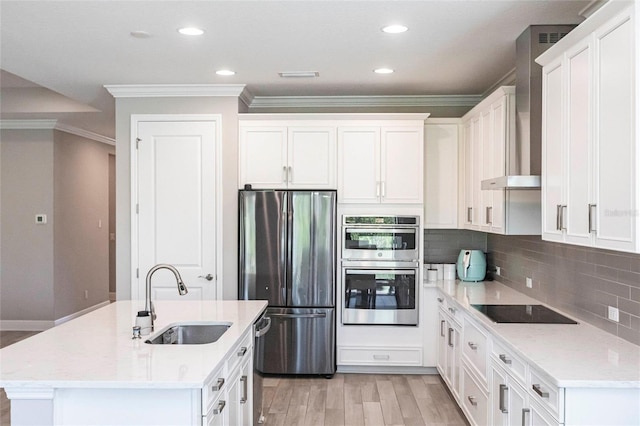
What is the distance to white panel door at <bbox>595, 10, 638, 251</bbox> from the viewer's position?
198cm

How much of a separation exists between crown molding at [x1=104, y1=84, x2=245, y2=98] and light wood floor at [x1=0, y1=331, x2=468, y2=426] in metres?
2.60

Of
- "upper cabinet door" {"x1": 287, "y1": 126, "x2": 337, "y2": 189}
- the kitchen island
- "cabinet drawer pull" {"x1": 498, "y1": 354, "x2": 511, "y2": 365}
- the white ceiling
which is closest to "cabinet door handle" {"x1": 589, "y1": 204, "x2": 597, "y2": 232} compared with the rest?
"cabinet drawer pull" {"x1": 498, "y1": 354, "x2": 511, "y2": 365}

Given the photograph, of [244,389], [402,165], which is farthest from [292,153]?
[244,389]

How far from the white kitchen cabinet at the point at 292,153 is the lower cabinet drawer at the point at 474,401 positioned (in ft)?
6.65

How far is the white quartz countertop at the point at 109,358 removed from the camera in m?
1.96

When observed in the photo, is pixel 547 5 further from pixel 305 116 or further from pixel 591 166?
pixel 305 116

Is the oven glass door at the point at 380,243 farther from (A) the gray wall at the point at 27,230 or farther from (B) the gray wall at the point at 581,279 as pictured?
(A) the gray wall at the point at 27,230

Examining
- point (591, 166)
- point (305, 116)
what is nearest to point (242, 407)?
point (591, 166)

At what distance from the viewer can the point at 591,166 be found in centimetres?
231

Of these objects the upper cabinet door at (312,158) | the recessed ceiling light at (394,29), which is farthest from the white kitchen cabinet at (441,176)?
the recessed ceiling light at (394,29)

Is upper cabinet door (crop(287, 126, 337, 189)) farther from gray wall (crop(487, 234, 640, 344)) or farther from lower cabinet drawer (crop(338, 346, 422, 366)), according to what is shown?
gray wall (crop(487, 234, 640, 344))

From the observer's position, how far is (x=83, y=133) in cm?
727

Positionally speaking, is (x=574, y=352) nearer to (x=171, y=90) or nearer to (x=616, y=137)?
(x=616, y=137)

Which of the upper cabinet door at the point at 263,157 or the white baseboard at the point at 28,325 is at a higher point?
the upper cabinet door at the point at 263,157
